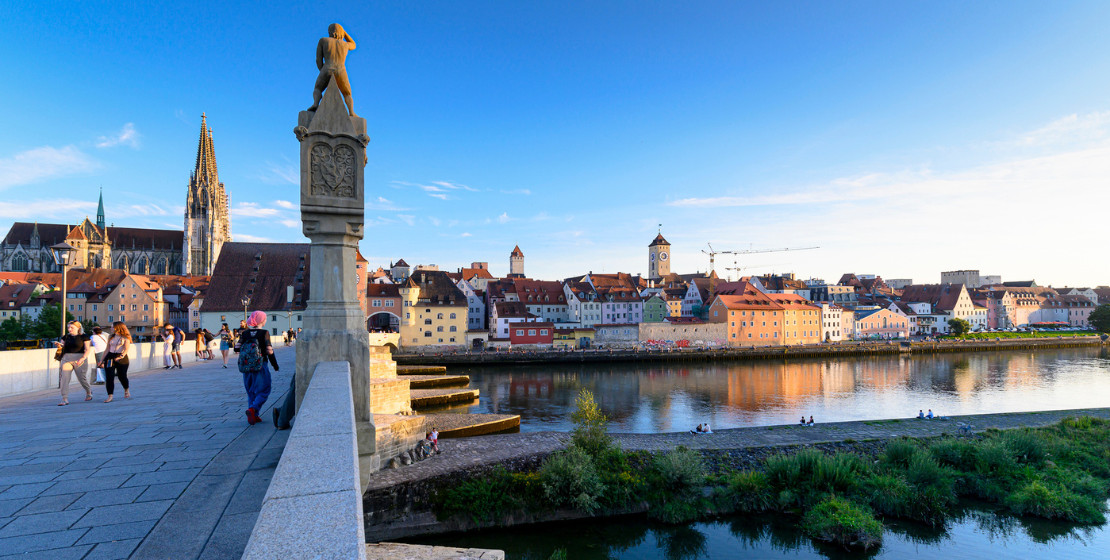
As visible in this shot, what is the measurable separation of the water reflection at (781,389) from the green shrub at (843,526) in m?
12.5

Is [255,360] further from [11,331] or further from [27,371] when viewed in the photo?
[11,331]

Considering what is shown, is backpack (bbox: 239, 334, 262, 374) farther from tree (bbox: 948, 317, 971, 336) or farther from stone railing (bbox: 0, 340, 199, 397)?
tree (bbox: 948, 317, 971, 336)

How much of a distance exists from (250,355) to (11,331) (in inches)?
2431

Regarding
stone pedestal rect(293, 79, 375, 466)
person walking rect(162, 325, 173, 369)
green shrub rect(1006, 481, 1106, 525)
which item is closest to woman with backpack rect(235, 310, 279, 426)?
stone pedestal rect(293, 79, 375, 466)

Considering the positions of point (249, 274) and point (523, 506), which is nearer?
point (523, 506)

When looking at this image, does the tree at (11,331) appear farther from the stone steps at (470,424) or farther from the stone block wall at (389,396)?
→ the stone block wall at (389,396)

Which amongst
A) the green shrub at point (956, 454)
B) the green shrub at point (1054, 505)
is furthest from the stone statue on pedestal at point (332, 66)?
the green shrub at point (956, 454)

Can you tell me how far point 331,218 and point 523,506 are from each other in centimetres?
966

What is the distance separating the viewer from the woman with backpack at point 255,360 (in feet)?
19.9

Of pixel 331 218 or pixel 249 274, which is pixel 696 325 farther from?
pixel 331 218

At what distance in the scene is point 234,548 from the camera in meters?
2.67

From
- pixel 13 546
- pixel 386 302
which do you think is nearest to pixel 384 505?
pixel 13 546

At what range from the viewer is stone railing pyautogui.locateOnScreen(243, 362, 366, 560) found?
1426 millimetres

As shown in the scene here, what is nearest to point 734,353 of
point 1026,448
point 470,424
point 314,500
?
point 1026,448
